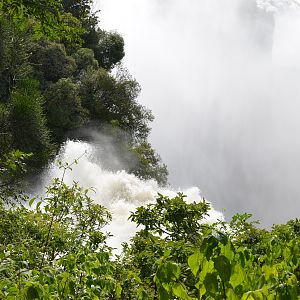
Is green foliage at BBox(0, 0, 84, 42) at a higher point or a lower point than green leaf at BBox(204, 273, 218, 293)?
higher

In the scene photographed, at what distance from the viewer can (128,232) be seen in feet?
57.1

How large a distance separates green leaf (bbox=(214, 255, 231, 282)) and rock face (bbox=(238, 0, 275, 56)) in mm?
114429

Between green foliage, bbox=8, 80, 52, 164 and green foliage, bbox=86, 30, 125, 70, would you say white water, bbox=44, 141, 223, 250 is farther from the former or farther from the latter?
green foliage, bbox=86, 30, 125, 70

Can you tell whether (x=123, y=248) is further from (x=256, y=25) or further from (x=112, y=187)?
(x=256, y=25)

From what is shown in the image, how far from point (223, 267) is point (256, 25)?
11849cm

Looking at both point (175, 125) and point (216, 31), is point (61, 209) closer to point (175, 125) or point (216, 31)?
point (175, 125)

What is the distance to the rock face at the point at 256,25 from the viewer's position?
358ft

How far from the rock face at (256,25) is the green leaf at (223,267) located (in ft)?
375

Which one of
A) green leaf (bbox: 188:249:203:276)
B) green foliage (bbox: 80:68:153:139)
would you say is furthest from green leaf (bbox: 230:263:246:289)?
green foliage (bbox: 80:68:153:139)

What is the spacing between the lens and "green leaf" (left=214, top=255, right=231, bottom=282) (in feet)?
5.17

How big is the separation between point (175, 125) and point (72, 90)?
5024cm

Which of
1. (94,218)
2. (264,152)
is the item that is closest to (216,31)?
(264,152)

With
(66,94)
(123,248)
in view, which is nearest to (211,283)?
(123,248)

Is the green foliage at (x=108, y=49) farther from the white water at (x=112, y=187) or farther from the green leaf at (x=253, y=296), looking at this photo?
the green leaf at (x=253, y=296)
